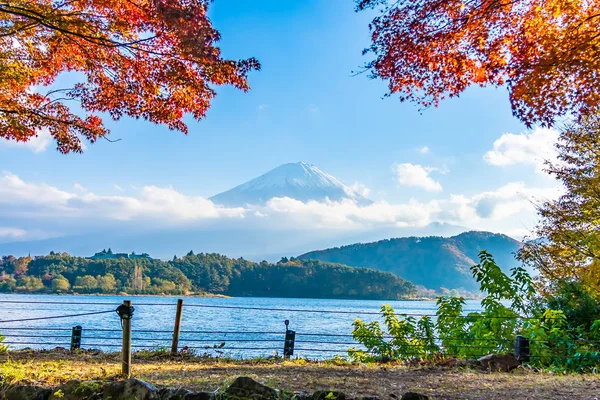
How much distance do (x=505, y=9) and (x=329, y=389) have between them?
550 cm

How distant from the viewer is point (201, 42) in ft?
21.2

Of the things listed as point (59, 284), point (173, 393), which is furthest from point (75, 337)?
point (59, 284)

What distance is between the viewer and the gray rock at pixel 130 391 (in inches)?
183

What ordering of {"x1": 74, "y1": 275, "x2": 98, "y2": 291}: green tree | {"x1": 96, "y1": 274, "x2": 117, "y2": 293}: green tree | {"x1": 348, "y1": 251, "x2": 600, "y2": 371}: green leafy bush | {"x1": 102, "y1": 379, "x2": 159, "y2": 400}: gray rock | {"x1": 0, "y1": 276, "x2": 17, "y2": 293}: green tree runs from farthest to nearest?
{"x1": 0, "y1": 276, "x2": 17, "y2": 293}: green tree < {"x1": 96, "y1": 274, "x2": 117, "y2": 293}: green tree < {"x1": 74, "y1": 275, "x2": 98, "y2": 291}: green tree < {"x1": 348, "y1": 251, "x2": 600, "y2": 371}: green leafy bush < {"x1": 102, "y1": 379, "x2": 159, "y2": 400}: gray rock

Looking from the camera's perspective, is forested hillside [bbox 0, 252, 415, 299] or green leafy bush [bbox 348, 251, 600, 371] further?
forested hillside [bbox 0, 252, 415, 299]

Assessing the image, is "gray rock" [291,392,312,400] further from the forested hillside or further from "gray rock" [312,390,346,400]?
the forested hillside

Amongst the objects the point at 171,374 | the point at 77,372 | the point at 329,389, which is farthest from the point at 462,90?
the point at 77,372

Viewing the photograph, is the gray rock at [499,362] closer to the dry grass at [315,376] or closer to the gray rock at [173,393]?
the dry grass at [315,376]

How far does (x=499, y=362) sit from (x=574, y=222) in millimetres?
8191

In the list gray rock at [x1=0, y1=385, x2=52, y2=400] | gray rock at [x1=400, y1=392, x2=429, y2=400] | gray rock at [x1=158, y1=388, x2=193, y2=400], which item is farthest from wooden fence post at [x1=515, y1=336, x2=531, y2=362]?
gray rock at [x1=0, y1=385, x2=52, y2=400]

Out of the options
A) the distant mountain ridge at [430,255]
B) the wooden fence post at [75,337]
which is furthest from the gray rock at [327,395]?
the distant mountain ridge at [430,255]

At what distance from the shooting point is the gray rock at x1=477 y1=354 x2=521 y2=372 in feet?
22.7

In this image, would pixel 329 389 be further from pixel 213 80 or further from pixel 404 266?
pixel 404 266

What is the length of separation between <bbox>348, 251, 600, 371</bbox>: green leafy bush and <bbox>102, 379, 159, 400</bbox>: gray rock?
430cm
